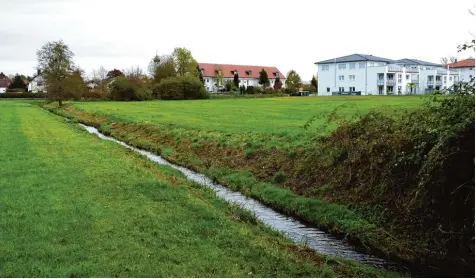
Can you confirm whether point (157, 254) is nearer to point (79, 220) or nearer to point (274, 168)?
point (79, 220)

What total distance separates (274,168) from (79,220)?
10008mm

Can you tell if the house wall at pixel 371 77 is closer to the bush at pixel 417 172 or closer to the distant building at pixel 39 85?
the distant building at pixel 39 85

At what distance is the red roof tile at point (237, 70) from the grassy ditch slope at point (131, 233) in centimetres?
15422

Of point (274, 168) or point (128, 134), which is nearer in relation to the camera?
point (274, 168)

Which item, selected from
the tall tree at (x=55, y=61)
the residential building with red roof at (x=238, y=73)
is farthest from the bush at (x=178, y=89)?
the residential building with red roof at (x=238, y=73)

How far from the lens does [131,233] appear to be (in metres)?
10.9

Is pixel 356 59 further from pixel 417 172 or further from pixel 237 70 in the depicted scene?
pixel 417 172

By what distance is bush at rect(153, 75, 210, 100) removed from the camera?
105 meters

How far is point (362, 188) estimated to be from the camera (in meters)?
14.8

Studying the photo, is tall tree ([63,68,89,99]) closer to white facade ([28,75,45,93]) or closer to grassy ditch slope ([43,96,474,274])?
white facade ([28,75,45,93])

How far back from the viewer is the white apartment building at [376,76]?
122m

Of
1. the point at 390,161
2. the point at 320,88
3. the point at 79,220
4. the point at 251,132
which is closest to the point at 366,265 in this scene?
the point at 390,161

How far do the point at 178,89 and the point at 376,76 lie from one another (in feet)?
171

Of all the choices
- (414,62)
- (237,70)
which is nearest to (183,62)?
(237,70)
